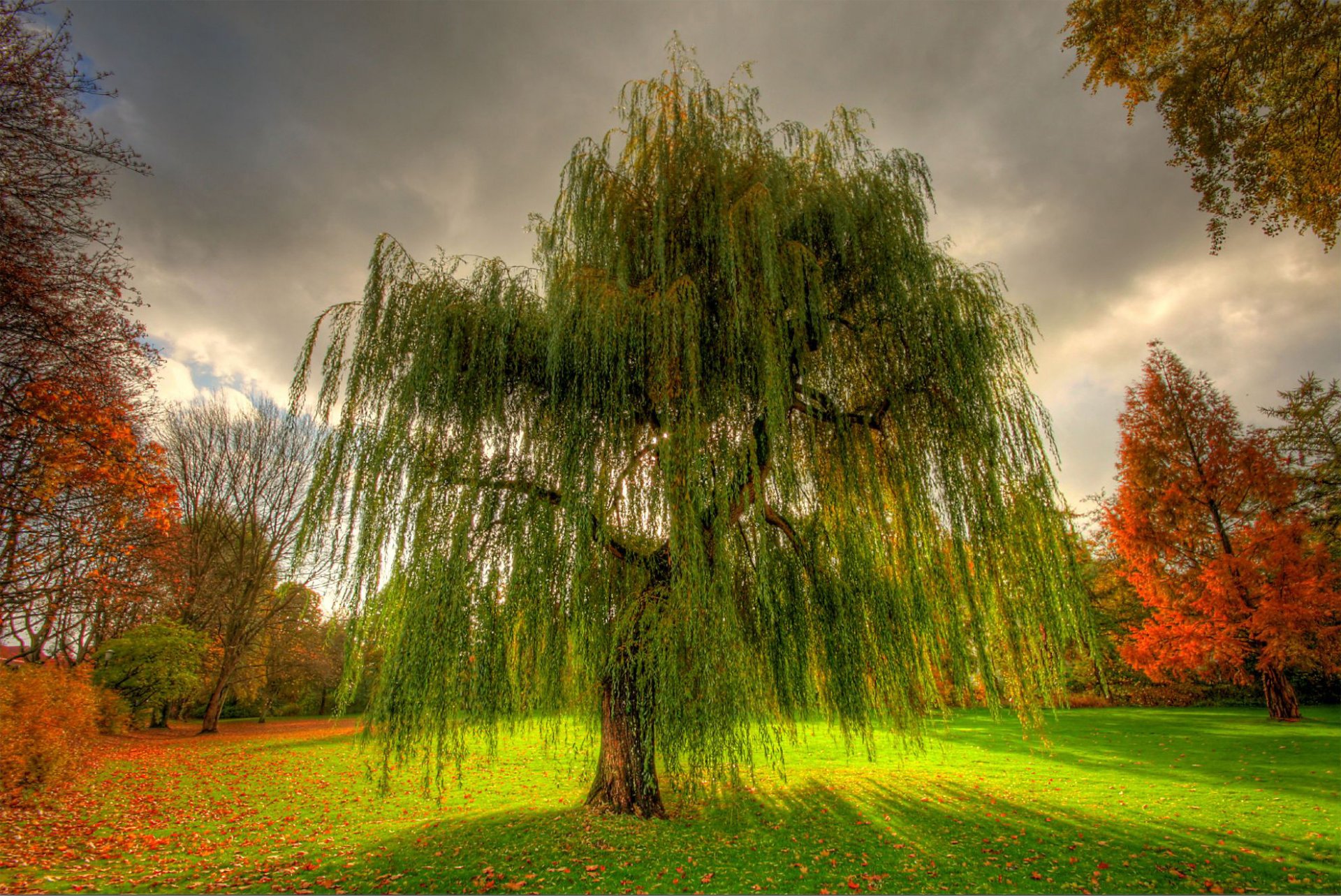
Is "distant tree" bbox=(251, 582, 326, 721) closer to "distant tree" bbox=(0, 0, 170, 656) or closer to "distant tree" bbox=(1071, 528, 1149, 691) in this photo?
"distant tree" bbox=(0, 0, 170, 656)

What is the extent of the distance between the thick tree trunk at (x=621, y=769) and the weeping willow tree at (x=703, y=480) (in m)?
0.53

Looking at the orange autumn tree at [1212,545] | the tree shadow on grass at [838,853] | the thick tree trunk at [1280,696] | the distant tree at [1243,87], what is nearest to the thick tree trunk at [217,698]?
the tree shadow on grass at [838,853]

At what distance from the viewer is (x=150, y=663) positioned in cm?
1531

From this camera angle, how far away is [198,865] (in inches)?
197

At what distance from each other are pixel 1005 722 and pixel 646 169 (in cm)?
1992

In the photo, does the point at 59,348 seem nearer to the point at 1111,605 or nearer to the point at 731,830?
the point at 731,830

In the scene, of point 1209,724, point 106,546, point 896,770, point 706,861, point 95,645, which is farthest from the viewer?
point 95,645

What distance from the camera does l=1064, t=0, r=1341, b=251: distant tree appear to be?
425 cm

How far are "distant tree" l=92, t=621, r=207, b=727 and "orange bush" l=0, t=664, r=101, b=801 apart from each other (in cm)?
830

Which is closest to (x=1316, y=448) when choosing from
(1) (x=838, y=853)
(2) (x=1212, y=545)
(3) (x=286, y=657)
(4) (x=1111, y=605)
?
(2) (x=1212, y=545)

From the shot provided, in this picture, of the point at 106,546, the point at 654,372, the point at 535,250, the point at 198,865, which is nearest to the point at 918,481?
the point at 654,372

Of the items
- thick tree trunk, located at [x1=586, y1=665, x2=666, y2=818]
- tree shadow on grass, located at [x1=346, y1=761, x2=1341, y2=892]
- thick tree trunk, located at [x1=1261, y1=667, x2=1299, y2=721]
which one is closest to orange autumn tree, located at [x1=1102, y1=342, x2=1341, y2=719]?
thick tree trunk, located at [x1=1261, y1=667, x2=1299, y2=721]

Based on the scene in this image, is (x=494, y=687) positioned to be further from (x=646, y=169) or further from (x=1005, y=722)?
(x=1005, y=722)

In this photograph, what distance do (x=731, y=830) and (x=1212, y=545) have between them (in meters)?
15.8
